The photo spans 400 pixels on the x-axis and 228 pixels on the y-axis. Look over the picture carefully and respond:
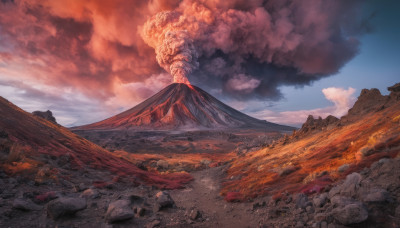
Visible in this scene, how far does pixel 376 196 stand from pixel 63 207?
545 inches

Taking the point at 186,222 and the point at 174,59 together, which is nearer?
the point at 186,222

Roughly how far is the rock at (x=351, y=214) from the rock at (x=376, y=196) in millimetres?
659

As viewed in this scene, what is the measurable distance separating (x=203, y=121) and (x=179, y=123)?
1092 inches

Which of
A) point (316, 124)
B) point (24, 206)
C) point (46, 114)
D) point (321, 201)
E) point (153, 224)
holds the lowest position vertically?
point (153, 224)

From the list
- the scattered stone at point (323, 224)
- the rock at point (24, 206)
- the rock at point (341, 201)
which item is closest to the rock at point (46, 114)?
the rock at point (24, 206)

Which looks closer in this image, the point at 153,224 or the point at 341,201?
the point at 341,201

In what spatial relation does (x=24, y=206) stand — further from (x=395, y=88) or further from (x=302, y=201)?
(x=395, y=88)

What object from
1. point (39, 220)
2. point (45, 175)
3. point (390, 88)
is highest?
point (390, 88)

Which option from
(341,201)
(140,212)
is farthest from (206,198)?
(341,201)

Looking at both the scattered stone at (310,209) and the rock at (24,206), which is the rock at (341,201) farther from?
the rock at (24,206)

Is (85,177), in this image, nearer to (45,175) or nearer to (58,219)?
(45,175)

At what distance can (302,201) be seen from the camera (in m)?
11.4

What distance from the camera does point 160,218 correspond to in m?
12.5

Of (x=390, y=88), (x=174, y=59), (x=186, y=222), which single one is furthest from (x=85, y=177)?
(x=174, y=59)
